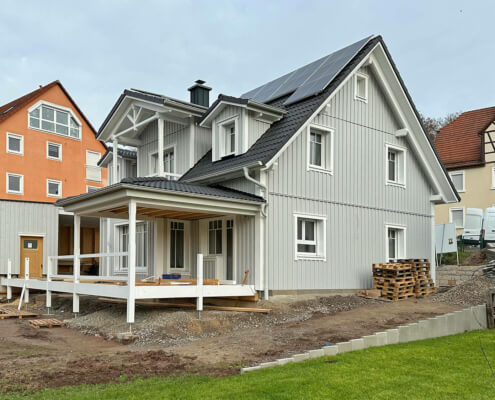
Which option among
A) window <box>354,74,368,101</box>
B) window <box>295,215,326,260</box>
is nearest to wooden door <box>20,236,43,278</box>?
window <box>295,215,326,260</box>

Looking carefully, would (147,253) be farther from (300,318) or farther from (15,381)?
(15,381)

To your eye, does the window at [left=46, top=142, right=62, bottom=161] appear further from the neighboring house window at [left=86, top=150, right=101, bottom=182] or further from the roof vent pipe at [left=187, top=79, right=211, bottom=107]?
the roof vent pipe at [left=187, top=79, right=211, bottom=107]

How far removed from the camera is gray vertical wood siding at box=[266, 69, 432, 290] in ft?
48.8

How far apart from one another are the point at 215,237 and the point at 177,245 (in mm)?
1537

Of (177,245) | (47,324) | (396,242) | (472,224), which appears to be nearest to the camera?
(47,324)

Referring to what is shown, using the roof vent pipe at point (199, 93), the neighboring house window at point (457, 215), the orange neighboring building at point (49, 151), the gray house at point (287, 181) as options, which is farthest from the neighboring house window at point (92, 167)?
the neighboring house window at point (457, 215)

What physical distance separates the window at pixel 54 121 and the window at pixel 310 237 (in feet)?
78.0

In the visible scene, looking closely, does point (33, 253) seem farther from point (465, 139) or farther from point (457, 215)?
point (465, 139)

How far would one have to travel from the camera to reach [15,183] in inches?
1276

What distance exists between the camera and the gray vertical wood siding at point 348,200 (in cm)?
1488

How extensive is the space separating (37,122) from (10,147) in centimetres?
251

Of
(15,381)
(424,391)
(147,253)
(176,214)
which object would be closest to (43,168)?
(147,253)

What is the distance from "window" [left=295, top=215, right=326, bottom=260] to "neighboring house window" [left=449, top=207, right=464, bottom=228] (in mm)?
19342

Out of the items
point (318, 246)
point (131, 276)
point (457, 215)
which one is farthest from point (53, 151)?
point (457, 215)
